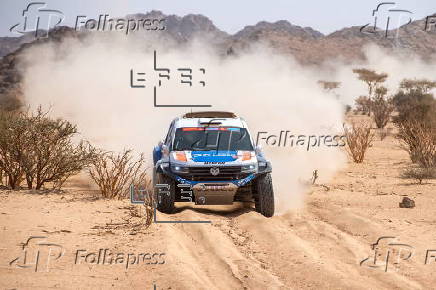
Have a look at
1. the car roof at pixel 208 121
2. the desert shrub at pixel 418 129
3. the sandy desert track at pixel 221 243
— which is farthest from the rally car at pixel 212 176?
the desert shrub at pixel 418 129

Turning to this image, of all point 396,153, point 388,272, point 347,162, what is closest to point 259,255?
point 388,272

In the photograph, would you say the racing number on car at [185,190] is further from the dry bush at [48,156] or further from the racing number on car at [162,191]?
the dry bush at [48,156]

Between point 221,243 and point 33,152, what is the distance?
18.8 feet

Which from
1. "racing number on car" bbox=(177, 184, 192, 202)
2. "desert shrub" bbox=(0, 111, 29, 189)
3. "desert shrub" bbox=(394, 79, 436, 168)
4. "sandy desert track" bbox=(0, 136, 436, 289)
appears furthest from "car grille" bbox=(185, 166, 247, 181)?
"desert shrub" bbox=(394, 79, 436, 168)

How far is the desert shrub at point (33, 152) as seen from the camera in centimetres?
1253

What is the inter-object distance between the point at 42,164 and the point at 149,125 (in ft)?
31.8

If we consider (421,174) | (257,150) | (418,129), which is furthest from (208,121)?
(418,129)

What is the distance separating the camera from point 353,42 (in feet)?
390

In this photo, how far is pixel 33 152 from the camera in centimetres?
1295

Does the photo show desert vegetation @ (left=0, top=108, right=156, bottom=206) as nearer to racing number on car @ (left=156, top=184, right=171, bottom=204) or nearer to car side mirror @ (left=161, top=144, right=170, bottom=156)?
car side mirror @ (left=161, top=144, right=170, bottom=156)

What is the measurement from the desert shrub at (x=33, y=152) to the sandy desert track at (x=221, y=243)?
0.89m

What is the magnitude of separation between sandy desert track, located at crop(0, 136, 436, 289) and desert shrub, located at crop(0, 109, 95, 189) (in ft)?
2.91

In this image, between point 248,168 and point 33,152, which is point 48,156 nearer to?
point 33,152

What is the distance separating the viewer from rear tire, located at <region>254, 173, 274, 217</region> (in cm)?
1077
